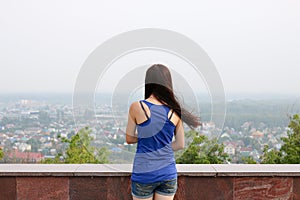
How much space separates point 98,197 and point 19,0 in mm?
4356

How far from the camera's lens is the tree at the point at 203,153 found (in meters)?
2.80

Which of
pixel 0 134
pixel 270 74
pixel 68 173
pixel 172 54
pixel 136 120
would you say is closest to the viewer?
pixel 136 120

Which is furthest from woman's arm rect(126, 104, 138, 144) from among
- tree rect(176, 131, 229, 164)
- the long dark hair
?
tree rect(176, 131, 229, 164)

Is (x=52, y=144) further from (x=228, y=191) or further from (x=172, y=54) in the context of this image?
(x=172, y=54)

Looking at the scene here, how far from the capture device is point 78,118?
245cm

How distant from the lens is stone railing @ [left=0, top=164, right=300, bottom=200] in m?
3.22

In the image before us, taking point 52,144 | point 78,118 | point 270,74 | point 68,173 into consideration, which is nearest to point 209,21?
point 270,74

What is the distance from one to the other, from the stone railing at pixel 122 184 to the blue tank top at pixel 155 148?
99 cm

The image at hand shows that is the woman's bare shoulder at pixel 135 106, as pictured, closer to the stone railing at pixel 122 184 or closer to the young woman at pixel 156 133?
the young woman at pixel 156 133

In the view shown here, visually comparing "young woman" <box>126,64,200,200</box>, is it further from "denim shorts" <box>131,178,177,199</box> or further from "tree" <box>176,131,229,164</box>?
"tree" <box>176,131,229,164</box>

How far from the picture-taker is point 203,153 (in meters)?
3.52

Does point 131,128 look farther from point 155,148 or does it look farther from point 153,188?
point 153,188

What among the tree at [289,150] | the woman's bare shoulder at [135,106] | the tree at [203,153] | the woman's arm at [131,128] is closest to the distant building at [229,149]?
the tree at [203,153]

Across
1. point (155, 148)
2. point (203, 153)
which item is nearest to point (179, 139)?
point (155, 148)
